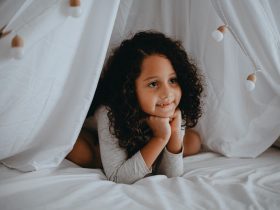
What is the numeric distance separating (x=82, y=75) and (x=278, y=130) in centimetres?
69

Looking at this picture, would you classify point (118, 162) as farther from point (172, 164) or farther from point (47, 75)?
point (47, 75)

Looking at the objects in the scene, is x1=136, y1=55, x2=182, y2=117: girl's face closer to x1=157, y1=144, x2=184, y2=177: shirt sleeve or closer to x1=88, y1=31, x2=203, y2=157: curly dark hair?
x1=88, y1=31, x2=203, y2=157: curly dark hair

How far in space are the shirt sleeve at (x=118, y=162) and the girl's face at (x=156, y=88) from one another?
0.46 feet

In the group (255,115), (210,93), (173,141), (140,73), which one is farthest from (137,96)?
(255,115)

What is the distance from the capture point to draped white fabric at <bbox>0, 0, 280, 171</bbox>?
0.77m

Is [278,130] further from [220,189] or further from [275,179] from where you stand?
[220,189]

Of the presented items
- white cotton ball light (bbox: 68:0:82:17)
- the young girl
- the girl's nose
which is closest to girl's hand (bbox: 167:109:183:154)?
the young girl

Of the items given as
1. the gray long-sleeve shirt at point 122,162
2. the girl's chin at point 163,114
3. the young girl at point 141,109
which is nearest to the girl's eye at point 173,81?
the young girl at point 141,109

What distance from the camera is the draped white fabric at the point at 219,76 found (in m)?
1.11

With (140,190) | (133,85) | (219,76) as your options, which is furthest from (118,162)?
(219,76)

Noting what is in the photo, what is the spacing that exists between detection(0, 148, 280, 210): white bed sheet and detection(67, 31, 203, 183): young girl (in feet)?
0.21

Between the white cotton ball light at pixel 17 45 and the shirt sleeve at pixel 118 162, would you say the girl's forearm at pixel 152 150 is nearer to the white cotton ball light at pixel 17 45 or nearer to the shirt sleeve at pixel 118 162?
the shirt sleeve at pixel 118 162

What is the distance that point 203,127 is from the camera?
1229mm

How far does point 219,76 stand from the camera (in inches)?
45.4
